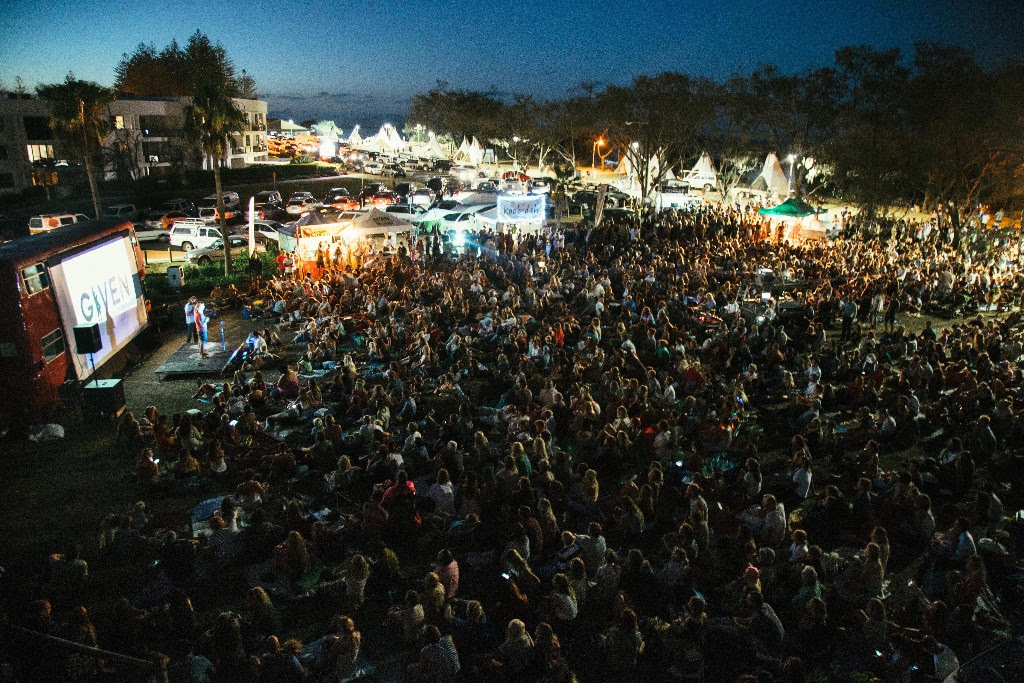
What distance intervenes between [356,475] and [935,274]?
18.8 metres

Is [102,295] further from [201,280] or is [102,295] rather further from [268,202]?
[268,202]

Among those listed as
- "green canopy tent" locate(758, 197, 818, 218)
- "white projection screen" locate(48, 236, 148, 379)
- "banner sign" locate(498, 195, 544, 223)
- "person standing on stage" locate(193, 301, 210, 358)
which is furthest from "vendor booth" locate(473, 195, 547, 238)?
"white projection screen" locate(48, 236, 148, 379)

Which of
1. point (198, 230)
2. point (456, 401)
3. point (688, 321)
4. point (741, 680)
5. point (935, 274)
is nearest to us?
point (741, 680)

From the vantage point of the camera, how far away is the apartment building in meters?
43.2

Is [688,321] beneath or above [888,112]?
beneath

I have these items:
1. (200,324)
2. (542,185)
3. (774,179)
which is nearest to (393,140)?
(542,185)

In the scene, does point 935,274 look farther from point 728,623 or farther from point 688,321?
point 728,623

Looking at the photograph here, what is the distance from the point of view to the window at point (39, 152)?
45000 millimetres

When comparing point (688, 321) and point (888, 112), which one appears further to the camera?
point (888, 112)

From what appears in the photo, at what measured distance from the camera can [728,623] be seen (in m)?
6.62

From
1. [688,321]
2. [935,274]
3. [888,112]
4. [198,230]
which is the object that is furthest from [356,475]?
[888,112]

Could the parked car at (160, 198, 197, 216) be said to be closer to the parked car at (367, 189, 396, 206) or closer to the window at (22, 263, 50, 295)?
the parked car at (367, 189, 396, 206)

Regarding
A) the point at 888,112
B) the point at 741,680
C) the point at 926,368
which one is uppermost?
the point at 888,112

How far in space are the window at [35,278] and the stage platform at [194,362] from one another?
136 inches
